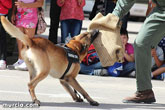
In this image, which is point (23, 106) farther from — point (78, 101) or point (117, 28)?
point (117, 28)

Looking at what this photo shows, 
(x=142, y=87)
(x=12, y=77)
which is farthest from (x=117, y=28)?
(x=12, y=77)

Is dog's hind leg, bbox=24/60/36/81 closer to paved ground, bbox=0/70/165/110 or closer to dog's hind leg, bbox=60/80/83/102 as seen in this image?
paved ground, bbox=0/70/165/110

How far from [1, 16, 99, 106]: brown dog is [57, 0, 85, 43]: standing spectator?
3.43m

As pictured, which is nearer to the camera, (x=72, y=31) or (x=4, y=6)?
(x=4, y=6)

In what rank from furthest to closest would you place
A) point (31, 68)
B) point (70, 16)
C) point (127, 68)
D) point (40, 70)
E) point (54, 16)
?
point (54, 16) → point (70, 16) → point (127, 68) → point (31, 68) → point (40, 70)

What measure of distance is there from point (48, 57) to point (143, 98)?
149 cm

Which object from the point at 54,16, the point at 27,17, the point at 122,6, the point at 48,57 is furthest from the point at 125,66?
the point at 48,57

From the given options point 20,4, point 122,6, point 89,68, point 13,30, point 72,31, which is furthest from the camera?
point 72,31

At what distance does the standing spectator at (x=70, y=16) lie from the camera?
9.73 meters

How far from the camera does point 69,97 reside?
6.69 meters

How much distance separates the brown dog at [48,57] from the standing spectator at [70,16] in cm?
343

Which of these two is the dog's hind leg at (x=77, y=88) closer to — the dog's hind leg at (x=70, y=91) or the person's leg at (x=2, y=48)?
the dog's hind leg at (x=70, y=91)

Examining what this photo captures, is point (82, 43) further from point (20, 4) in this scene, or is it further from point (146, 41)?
point (20, 4)

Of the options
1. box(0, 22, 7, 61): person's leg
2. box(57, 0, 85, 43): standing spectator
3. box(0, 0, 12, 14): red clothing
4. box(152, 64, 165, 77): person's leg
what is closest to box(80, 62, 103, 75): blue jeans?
box(57, 0, 85, 43): standing spectator
